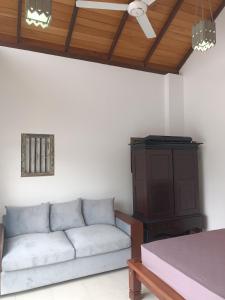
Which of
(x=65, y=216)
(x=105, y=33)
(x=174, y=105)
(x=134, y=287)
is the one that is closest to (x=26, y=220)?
(x=65, y=216)

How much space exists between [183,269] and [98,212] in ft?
6.33

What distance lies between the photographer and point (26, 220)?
3.25m

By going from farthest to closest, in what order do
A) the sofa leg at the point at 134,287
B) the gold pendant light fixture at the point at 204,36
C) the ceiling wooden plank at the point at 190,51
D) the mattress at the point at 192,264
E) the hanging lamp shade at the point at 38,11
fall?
the ceiling wooden plank at the point at 190,51
the sofa leg at the point at 134,287
the gold pendant light fixture at the point at 204,36
the mattress at the point at 192,264
the hanging lamp shade at the point at 38,11

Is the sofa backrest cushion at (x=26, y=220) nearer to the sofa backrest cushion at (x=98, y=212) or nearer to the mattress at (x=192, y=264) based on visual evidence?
the sofa backrest cushion at (x=98, y=212)

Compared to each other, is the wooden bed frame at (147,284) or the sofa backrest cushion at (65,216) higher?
the sofa backrest cushion at (65,216)

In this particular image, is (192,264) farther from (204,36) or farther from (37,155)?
(37,155)

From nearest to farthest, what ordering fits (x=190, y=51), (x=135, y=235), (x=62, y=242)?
(x=62, y=242) → (x=135, y=235) → (x=190, y=51)

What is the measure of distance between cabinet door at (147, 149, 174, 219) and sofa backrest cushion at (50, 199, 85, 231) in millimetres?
1105

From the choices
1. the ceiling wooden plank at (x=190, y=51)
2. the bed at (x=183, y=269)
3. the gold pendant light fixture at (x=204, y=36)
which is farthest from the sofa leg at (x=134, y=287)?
the ceiling wooden plank at (x=190, y=51)

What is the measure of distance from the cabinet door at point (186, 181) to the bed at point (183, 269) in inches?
48.1

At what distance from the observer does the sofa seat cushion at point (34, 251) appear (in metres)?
2.58

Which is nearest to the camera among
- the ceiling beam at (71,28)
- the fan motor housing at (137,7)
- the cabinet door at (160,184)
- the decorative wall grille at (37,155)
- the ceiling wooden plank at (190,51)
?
the fan motor housing at (137,7)

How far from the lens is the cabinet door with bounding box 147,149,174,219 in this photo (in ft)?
12.3

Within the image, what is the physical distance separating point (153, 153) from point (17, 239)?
229 cm
